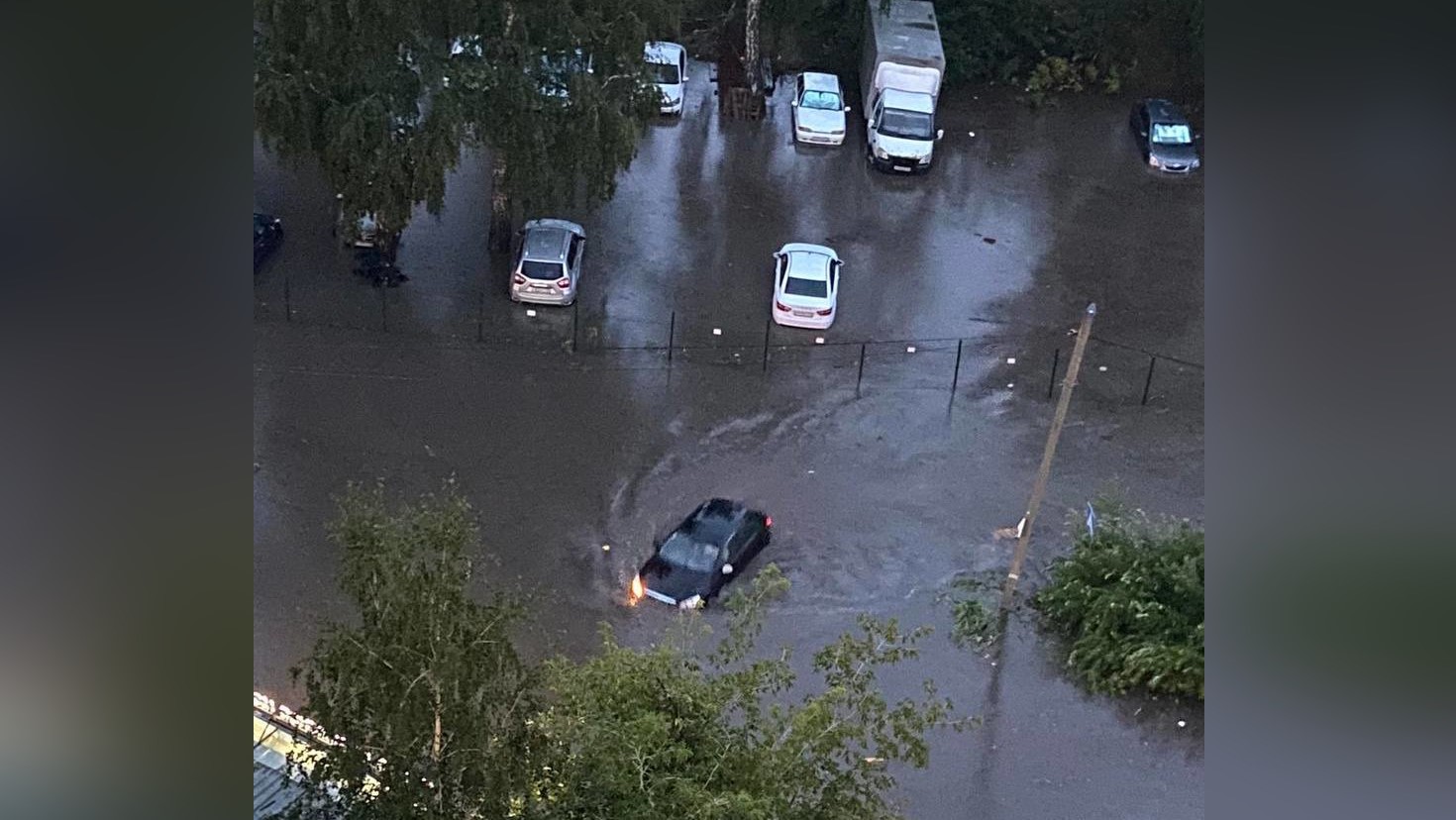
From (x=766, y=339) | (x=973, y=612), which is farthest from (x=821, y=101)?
(x=973, y=612)

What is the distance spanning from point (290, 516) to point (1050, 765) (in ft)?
26.0

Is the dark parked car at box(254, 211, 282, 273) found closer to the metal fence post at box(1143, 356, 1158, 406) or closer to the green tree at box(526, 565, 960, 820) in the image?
the metal fence post at box(1143, 356, 1158, 406)

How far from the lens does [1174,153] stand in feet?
74.5

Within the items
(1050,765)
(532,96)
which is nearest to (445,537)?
(1050,765)

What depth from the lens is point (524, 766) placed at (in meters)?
6.95

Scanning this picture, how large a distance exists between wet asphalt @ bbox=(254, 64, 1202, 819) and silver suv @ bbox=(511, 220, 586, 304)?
1.10 ft

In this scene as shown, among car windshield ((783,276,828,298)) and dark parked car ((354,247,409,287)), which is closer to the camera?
car windshield ((783,276,828,298))

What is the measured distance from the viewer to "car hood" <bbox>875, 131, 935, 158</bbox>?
21922 mm

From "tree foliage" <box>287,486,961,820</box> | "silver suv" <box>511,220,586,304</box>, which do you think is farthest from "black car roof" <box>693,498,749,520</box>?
"tree foliage" <box>287,486,961,820</box>

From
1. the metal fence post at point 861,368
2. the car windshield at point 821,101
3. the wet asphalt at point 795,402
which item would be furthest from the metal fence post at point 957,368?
the car windshield at point 821,101

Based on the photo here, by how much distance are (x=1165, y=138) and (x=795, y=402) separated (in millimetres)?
9706
